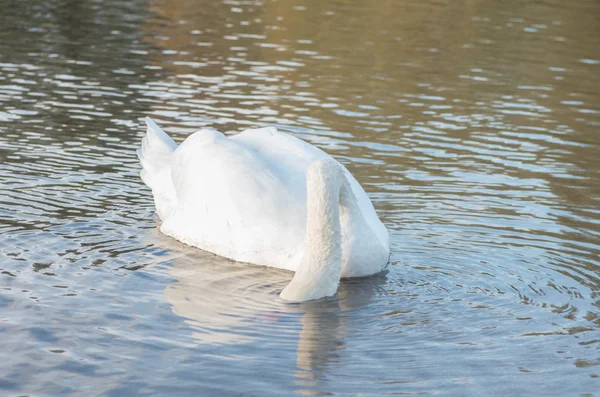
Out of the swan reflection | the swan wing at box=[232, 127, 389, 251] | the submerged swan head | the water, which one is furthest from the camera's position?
the swan wing at box=[232, 127, 389, 251]

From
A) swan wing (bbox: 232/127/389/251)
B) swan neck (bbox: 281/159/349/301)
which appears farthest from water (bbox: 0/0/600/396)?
swan wing (bbox: 232/127/389/251)

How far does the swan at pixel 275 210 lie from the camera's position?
26.9 ft

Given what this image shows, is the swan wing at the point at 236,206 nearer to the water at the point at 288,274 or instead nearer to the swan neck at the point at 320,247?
the water at the point at 288,274

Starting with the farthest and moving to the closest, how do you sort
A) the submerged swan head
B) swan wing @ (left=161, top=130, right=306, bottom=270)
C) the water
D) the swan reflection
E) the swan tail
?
1. the swan tail
2. swan wing @ (left=161, top=130, right=306, bottom=270)
3. the submerged swan head
4. the swan reflection
5. the water

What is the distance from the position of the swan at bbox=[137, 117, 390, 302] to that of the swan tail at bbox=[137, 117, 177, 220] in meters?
0.02

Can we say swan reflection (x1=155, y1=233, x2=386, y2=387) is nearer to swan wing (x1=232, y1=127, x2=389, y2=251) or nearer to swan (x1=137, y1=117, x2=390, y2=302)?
swan (x1=137, y1=117, x2=390, y2=302)

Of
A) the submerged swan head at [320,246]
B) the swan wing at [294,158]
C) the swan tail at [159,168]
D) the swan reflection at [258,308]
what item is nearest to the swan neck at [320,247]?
the submerged swan head at [320,246]

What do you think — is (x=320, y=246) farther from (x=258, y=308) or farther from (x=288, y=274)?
A: (x=288, y=274)

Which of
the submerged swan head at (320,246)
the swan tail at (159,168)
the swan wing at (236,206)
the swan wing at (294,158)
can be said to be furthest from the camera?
the swan tail at (159,168)

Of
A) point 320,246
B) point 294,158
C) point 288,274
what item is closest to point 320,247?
point 320,246

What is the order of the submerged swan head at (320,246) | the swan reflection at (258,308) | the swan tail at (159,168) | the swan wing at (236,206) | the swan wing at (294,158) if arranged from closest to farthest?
the swan reflection at (258,308) → the submerged swan head at (320,246) → the swan wing at (236,206) → the swan wing at (294,158) → the swan tail at (159,168)

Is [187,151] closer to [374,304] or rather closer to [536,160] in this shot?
[374,304]

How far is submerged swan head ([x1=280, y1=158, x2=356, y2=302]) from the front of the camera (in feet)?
26.7

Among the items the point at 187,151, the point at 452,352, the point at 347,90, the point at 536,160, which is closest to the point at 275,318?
the point at 452,352
